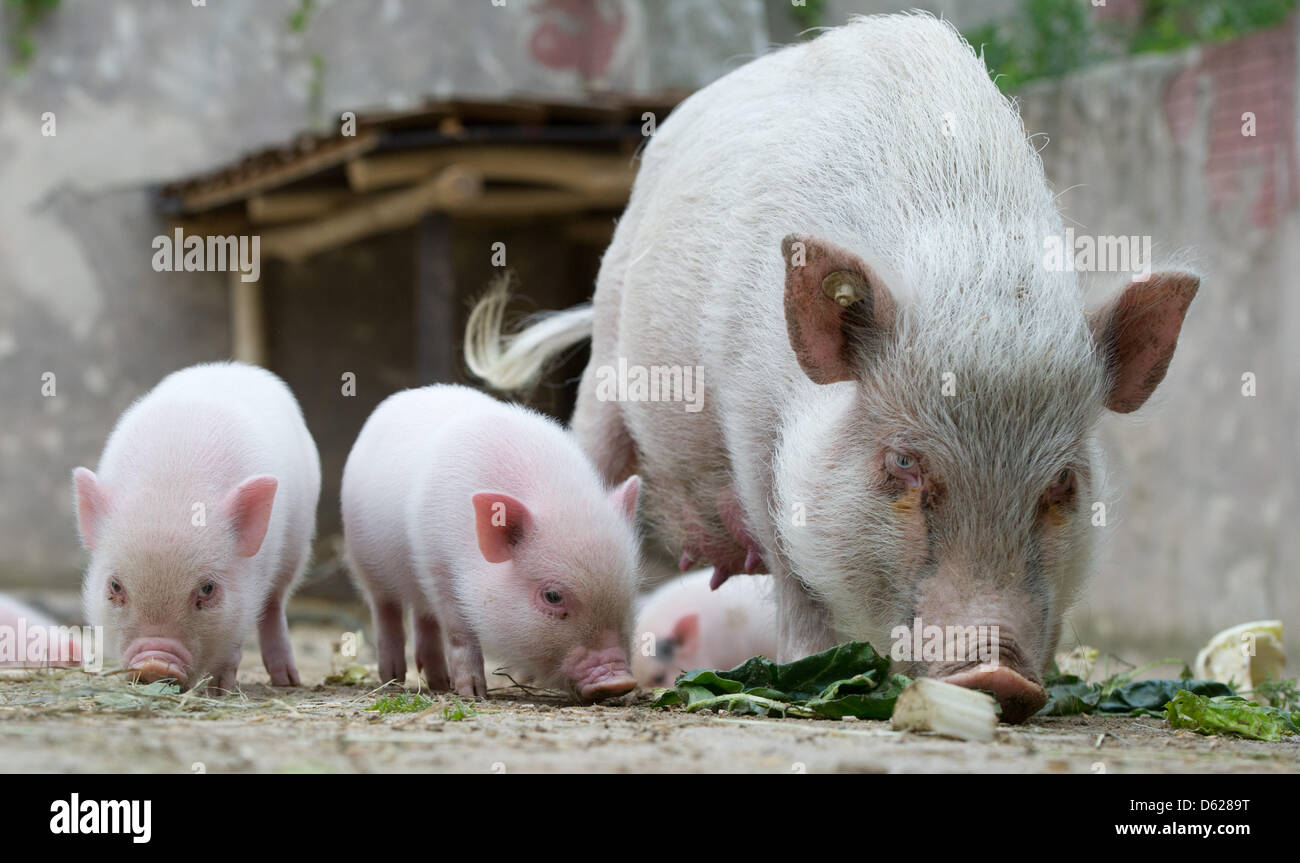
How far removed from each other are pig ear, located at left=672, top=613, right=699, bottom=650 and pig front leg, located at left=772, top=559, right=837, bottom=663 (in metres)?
2.11

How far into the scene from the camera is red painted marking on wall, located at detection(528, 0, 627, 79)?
1452cm

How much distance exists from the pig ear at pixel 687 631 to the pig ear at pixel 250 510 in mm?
2604

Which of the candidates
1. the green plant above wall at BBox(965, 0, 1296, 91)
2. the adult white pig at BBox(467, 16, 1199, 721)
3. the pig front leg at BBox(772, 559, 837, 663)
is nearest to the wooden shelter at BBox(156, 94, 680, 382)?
the green plant above wall at BBox(965, 0, 1296, 91)

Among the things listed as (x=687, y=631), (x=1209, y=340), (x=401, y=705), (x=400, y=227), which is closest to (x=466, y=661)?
(x=401, y=705)

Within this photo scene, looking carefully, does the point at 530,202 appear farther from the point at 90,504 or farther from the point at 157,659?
the point at 157,659

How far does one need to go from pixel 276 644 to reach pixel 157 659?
1180mm

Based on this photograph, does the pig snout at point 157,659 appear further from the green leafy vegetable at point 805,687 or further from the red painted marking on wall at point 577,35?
the red painted marking on wall at point 577,35

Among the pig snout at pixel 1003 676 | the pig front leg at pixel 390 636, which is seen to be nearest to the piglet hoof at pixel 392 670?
the pig front leg at pixel 390 636

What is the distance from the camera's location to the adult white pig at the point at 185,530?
14.8 feet

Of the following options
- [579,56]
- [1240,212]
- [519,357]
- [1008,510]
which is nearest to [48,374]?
[579,56]

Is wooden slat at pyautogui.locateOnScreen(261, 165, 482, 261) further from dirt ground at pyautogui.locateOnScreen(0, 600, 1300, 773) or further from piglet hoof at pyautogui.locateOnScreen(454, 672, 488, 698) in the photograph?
dirt ground at pyautogui.locateOnScreen(0, 600, 1300, 773)

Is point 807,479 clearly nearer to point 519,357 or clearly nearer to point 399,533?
point 399,533

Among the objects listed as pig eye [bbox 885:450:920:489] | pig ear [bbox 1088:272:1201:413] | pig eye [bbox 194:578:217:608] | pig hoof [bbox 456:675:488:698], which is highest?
pig ear [bbox 1088:272:1201:413]

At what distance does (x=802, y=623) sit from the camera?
4773 millimetres
